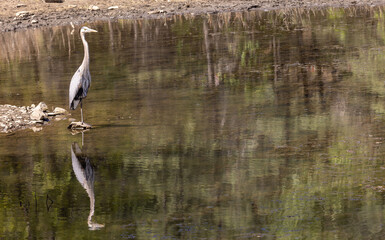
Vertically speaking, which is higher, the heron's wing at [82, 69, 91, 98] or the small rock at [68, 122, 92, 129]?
the heron's wing at [82, 69, 91, 98]

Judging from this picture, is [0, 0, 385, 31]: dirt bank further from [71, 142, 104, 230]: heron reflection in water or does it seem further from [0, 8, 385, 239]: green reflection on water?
[71, 142, 104, 230]: heron reflection in water

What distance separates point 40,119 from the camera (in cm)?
1465

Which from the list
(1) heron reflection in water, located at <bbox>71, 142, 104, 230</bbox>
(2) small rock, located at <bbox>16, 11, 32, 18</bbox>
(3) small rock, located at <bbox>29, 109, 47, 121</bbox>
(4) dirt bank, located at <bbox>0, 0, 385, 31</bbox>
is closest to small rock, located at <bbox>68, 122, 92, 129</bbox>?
(1) heron reflection in water, located at <bbox>71, 142, 104, 230</bbox>

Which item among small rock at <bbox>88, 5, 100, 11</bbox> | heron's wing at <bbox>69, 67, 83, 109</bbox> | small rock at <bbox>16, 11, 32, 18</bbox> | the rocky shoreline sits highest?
small rock at <bbox>88, 5, 100, 11</bbox>

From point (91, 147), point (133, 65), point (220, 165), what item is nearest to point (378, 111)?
point (220, 165)

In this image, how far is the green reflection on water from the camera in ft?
27.4

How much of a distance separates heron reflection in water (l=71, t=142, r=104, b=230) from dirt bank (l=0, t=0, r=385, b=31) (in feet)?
78.9

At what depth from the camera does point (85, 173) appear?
1073cm

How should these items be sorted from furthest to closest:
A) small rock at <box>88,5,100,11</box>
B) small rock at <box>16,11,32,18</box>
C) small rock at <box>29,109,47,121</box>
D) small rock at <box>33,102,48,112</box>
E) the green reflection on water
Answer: small rock at <box>88,5,100,11</box> < small rock at <box>16,11,32,18</box> < small rock at <box>33,102,48,112</box> < small rock at <box>29,109,47,121</box> < the green reflection on water

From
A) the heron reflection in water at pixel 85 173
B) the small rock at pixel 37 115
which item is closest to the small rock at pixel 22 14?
the small rock at pixel 37 115

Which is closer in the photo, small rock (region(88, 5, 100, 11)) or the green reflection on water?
the green reflection on water

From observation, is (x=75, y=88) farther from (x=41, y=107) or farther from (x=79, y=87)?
(x=41, y=107)

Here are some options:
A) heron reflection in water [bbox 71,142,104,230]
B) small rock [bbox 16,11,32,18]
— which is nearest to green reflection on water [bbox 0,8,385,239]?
heron reflection in water [bbox 71,142,104,230]

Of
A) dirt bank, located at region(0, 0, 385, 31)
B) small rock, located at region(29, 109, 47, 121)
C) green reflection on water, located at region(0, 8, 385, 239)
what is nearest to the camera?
green reflection on water, located at region(0, 8, 385, 239)
